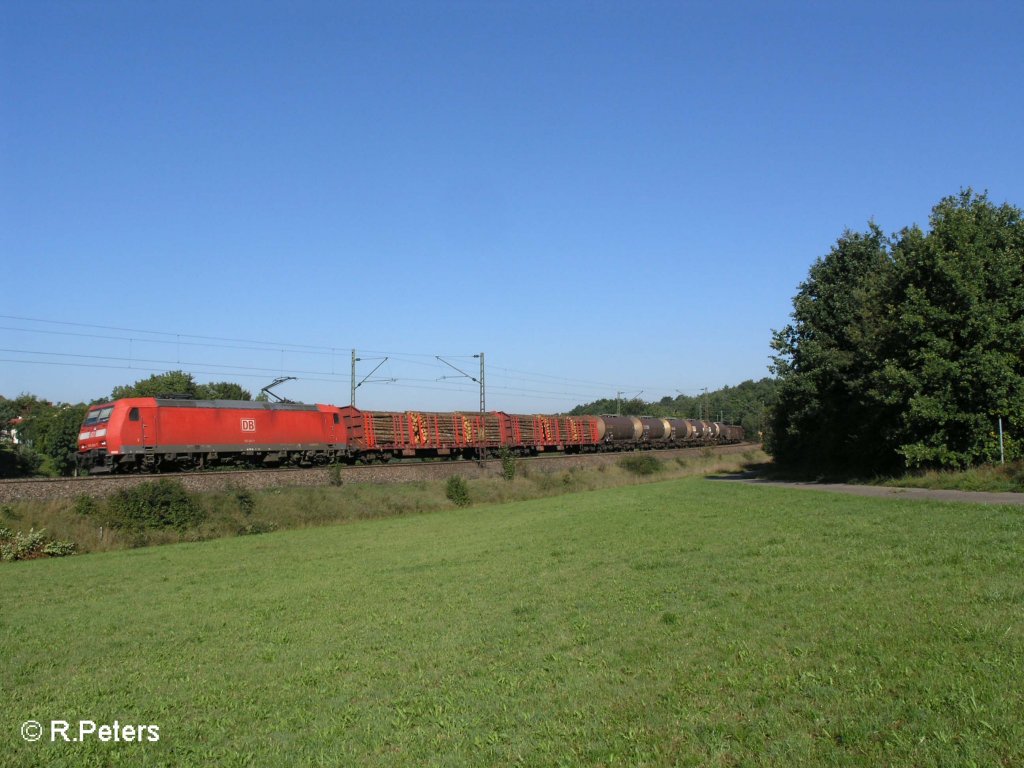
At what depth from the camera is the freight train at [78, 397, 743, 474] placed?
1292 inches

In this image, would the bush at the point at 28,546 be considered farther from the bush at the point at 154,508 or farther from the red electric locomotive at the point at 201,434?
the red electric locomotive at the point at 201,434

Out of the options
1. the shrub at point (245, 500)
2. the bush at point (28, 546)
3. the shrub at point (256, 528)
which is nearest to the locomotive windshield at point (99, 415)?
the shrub at point (245, 500)

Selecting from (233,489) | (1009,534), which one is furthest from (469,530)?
(1009,534)

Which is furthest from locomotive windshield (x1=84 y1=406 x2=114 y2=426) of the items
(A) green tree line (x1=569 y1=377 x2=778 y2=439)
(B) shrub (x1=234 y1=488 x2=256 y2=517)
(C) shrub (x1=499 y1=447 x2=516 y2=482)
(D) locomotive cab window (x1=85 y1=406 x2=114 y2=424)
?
(A) green tree line (x1=569 y1=377 x2=778 y2=439)

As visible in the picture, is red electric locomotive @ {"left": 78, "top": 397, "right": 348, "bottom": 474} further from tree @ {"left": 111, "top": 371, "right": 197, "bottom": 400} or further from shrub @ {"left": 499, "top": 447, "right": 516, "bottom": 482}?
tree @ {"left": 111, "top": 371, "right": 197, "bottom": 400}

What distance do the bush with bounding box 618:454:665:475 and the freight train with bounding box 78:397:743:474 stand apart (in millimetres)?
6504

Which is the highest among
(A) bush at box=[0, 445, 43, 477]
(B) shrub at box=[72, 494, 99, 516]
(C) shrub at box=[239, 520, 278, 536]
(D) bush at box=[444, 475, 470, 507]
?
(A) bush at box=[0, 445, 43, 477]

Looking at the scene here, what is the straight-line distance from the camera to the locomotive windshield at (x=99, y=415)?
1281 inches

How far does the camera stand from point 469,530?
23.0 m

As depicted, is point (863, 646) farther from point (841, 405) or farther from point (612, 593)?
point (841, 405)

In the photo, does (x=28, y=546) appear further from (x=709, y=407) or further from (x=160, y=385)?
(x=709, y=407)

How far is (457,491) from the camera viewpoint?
124ft

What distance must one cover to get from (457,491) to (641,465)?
16.9m

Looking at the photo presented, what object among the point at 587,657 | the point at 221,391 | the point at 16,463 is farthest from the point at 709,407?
the point at 587,657
